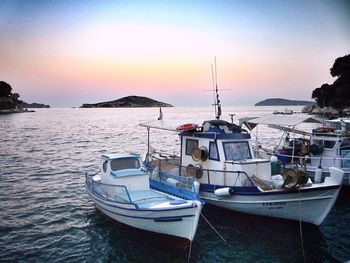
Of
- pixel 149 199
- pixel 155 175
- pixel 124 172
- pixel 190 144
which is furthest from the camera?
pixel 190 144

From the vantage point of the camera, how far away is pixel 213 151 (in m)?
15.7

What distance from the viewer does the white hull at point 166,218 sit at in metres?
10.9

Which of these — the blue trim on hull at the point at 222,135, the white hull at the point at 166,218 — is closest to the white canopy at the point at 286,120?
the blue trim on hull at the point at 222,135

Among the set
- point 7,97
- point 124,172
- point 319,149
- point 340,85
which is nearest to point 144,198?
point 124,172

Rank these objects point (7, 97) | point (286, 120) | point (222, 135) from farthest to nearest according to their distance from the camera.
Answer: point (7, 97) → point (286, 120) → point (222, 135)

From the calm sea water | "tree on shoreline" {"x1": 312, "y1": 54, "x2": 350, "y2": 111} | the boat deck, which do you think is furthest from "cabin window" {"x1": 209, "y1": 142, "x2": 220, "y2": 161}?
"tree on shoreline" {"x1": 312, "y1": 54, "x2": 350, "y2": 111}

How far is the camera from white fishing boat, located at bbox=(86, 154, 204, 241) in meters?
11.1

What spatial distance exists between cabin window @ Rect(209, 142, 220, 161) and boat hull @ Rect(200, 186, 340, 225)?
223 centimetres

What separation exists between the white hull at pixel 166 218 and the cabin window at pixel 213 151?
486cm

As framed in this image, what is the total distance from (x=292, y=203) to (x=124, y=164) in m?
7.77

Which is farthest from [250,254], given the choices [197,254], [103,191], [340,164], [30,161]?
[30,161]

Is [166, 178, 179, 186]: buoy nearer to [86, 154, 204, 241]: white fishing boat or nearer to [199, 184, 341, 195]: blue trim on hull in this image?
[86, 154, 204, 241]: white fishing boat

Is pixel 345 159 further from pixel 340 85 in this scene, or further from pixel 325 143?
pixel 340 85

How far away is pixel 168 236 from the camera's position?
11.7 m
